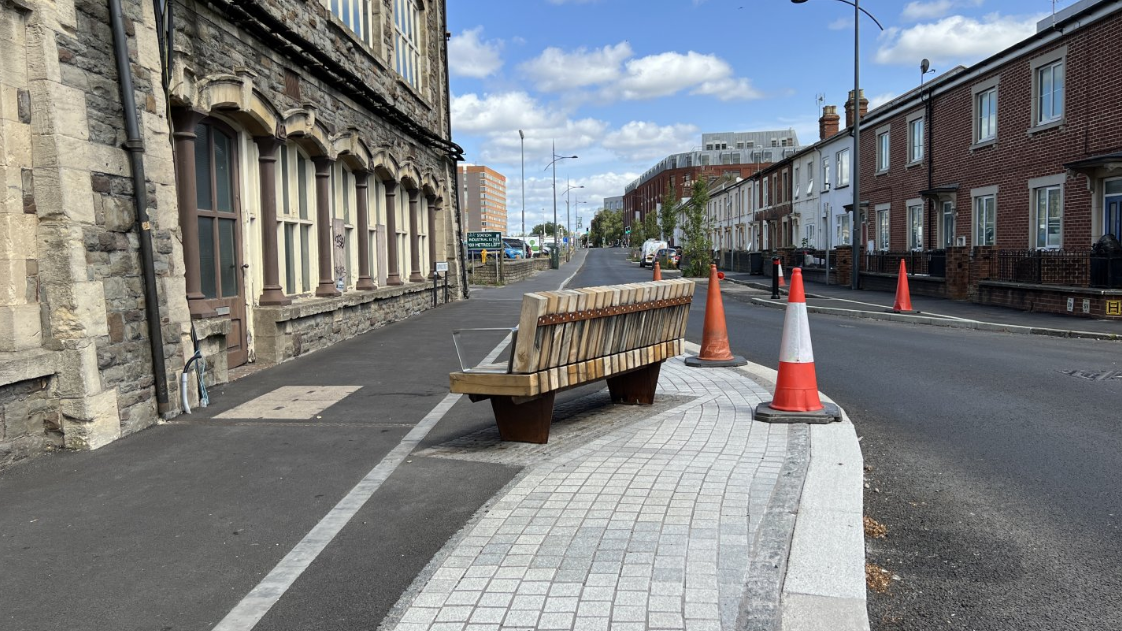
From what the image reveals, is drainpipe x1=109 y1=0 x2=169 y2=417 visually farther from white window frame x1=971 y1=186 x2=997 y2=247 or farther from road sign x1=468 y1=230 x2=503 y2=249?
road sign x1=468 y1=230 x2=503 y2=249

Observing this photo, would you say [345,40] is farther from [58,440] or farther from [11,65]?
[58,440]

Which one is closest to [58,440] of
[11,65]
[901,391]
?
[11,65]

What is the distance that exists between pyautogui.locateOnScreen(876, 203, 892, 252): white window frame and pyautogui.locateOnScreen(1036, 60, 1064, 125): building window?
10548 mm

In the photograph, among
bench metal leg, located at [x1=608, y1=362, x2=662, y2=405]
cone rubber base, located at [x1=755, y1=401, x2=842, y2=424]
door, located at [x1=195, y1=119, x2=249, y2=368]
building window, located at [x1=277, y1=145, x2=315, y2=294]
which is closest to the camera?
cone rubber base, located at [x1=755, y1=401, x2=842, y2=424]

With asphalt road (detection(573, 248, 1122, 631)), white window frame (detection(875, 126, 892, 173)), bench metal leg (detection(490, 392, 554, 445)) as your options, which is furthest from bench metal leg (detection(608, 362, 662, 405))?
white window frame (detection(875, 126, 892, 173))

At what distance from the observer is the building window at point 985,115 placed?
2319 cm

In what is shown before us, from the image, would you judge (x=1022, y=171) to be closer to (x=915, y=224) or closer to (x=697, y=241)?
(x=915, y=224)

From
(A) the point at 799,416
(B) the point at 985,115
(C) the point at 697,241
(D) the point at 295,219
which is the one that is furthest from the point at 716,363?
(C) the point at 697,241

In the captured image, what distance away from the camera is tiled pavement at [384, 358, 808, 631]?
3367 millimetres

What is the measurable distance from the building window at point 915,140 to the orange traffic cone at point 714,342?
20697 mm

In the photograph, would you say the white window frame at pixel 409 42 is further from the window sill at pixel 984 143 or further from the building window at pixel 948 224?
the building window at pixel 948 224

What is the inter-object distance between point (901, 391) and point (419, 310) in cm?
1341

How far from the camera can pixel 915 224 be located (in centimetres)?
2938

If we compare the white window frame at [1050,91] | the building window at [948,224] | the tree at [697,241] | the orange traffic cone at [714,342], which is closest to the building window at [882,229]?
the building window at [948,224]
